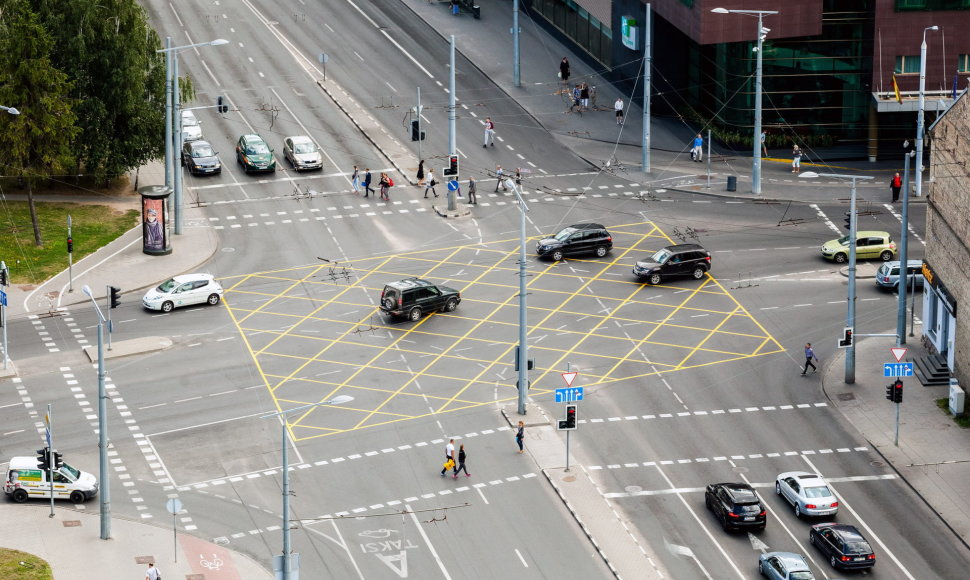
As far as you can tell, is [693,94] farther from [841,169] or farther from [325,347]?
[325,347]

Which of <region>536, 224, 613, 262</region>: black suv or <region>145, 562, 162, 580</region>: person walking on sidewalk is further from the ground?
<region>536, 224, 613, 262</region>: black suv

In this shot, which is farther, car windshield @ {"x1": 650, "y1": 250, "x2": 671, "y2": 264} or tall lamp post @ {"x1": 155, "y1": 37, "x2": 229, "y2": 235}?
tall lamp post @ {"x1": 155, "y1": 37, "x2": 229, "y2": 235}

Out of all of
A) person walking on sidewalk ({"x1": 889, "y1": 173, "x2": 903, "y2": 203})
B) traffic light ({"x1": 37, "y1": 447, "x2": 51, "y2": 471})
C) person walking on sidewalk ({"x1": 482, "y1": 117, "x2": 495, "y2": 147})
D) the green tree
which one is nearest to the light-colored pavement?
person walking on sidewalk ({"x1": 889, "y1": 173, "x2": 903, "y2": 203})

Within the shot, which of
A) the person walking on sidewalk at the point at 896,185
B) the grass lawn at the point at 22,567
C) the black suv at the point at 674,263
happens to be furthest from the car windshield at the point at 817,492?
the person walking on sidewalk at the point at 896,185

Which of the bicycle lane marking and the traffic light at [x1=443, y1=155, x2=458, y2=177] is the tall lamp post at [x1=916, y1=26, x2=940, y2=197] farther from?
the bicycle lane marking

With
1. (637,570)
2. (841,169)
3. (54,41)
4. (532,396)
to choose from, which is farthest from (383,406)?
(841,169)

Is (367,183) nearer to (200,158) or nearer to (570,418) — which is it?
(200,158)
